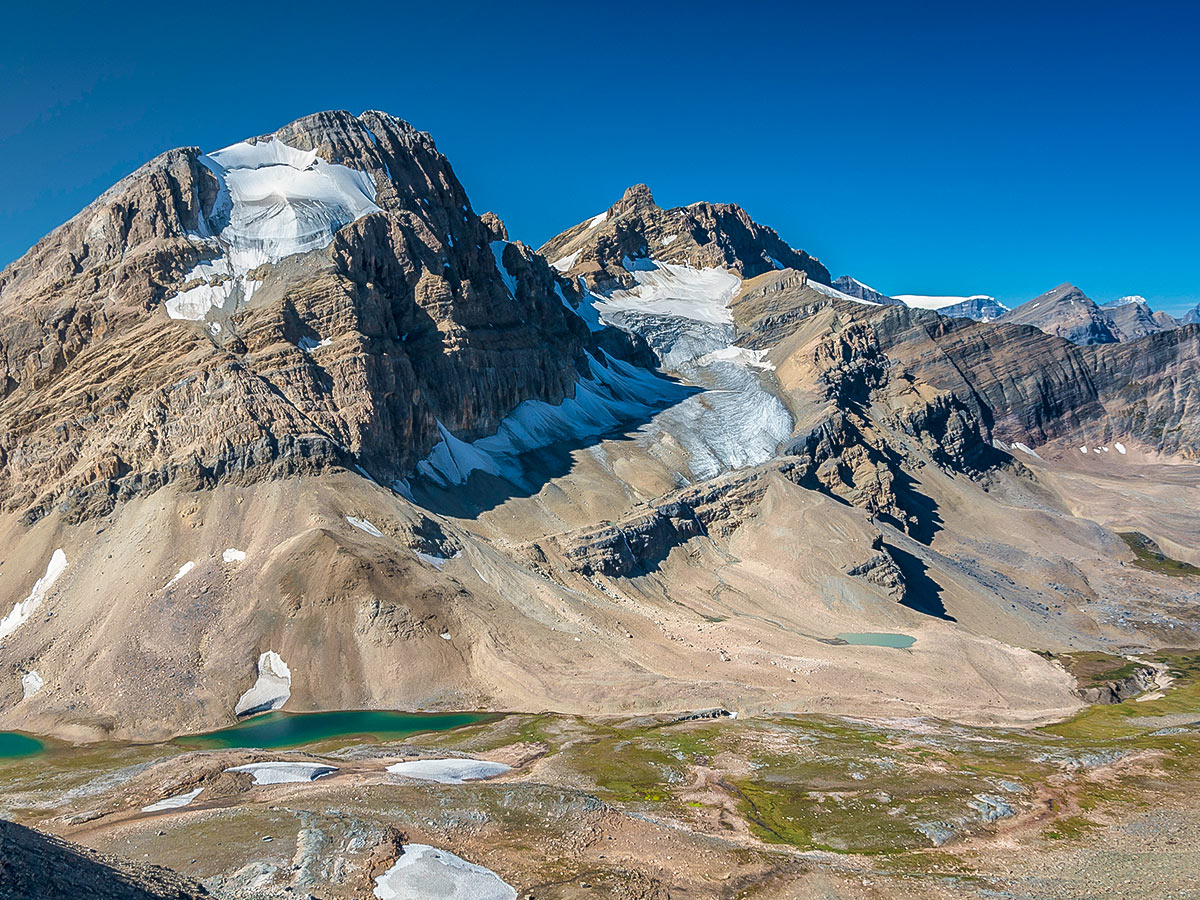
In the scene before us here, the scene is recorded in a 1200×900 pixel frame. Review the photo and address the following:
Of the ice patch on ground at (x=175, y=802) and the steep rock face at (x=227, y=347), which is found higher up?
the steep rock face at (x=227, y=347)

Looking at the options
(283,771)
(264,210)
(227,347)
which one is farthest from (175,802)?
(264,210)

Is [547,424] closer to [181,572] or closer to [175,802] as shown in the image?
[181,572]

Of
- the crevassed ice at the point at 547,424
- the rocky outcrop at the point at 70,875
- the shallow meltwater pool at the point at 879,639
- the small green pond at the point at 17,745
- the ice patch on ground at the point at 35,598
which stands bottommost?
the shallow meltwater pool at the point at 879,639

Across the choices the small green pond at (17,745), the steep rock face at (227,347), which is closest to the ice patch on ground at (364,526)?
the steep rock face at (227,347)

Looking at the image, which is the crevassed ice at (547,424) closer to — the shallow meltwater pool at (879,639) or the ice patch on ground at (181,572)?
the ice patch on ground at (181,572)

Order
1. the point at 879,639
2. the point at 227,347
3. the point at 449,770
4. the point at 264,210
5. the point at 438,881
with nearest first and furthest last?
the point at 438,881, the point at 449,770, the point at 879,639, the point at 227,347, the point at 264,210

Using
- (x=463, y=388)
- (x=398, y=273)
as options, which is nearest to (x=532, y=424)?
(x=463, y=388)

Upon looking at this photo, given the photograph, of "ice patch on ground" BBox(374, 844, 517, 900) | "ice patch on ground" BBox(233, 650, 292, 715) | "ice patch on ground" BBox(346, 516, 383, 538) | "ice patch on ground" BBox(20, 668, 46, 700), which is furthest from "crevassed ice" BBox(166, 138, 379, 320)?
"ice patch on ground" BBox(374, 844, 517, 900)
